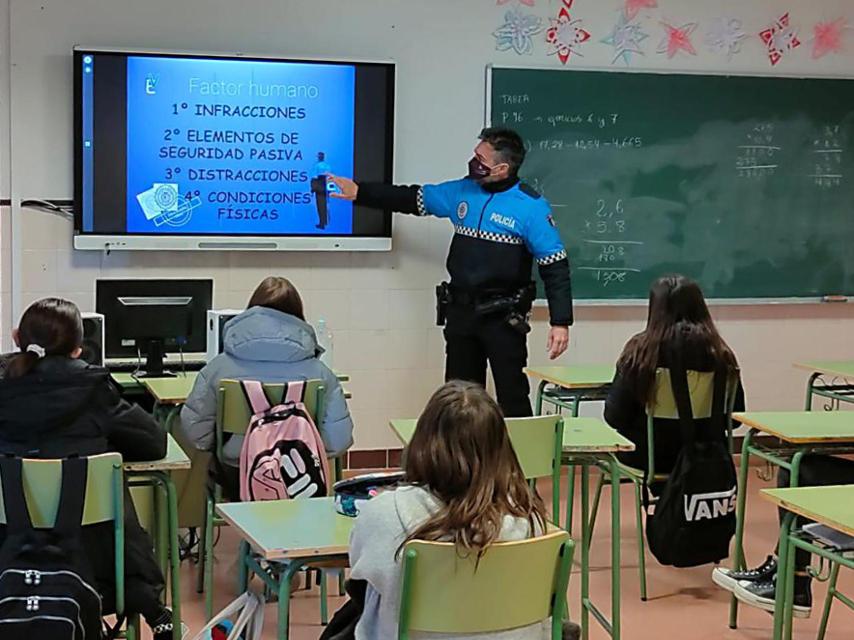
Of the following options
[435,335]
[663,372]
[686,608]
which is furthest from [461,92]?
[686,608]

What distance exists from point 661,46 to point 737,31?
1.48 feet

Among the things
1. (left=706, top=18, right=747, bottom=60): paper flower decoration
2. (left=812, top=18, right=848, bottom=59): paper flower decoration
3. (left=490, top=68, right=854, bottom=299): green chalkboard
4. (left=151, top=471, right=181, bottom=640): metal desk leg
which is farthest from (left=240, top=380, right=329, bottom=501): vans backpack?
(left=812, top=18, right=848, bottom=59): paper flower decoration

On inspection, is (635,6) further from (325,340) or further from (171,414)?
(171,414)

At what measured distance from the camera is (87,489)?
2.85 metres

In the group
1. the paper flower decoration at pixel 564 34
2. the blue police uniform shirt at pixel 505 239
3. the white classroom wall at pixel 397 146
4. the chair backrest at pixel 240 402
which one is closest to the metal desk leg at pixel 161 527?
the chair backrest at pixel 240 402

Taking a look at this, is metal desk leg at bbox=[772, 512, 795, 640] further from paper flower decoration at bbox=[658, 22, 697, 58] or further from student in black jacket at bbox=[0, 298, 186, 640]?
paper flower decoration at bbox=[658, 22, 697, 58]

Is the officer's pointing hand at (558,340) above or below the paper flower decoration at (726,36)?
below

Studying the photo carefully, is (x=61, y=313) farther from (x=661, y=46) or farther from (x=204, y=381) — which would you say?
(x=661, y=46)

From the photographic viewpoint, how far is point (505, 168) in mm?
5508

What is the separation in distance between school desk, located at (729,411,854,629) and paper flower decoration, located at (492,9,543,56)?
2671 millimetres

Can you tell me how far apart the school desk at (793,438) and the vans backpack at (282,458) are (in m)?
1.45

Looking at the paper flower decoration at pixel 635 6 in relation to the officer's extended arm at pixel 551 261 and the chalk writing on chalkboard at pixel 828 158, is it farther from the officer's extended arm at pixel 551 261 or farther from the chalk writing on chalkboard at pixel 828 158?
the officer's extended arm at pixel 551 261

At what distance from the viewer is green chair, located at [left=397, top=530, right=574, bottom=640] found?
228cm

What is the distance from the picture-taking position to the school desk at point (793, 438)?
3844mm
